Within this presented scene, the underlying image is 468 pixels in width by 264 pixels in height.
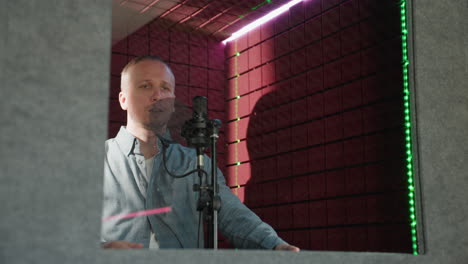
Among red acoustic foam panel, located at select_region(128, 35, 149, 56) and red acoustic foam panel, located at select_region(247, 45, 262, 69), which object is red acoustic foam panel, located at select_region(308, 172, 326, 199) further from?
red acoustic foam panel, located at select_region(128, 35, 149, 56)

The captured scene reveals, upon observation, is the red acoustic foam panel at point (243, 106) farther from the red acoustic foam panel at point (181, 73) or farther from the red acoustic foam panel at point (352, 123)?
the red acoustic foam panel at point (352, 123)

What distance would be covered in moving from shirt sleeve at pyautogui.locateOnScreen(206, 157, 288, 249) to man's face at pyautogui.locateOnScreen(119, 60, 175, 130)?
0.86 ft

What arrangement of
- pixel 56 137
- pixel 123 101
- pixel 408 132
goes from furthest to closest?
pixel 408 132
pixel 123 101
pixel 56 137

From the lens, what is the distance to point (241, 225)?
230cm

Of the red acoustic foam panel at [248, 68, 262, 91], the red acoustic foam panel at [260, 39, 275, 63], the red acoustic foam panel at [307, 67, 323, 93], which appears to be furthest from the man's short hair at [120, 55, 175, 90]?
the red acoustic foam panel at [307, 67, 323, 93]

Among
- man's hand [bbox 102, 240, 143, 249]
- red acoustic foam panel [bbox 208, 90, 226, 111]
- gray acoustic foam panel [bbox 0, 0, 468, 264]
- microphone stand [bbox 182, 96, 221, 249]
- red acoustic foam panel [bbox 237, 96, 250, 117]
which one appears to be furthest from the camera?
red acoustic foam panel [bbox 237, 96, 250, 117]

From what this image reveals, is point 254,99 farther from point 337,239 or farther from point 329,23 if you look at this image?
point 337,239

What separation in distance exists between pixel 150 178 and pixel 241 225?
0.44m

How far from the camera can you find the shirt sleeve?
7.32 ft

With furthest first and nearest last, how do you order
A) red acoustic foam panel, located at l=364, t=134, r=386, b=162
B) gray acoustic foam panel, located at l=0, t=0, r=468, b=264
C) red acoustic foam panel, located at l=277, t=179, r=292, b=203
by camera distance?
red acoustic foam panel, located at l=364, t=134, r=386, b=162
red acoustic foam panel, located at l=277, t=179, r=292, b=203
gray acoustic foam panel, located at l=0, t=0, r=468, b=264

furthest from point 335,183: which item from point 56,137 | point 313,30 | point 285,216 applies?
point 56,137

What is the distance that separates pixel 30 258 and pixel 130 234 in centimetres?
37

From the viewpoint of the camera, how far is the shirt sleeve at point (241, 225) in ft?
7.32

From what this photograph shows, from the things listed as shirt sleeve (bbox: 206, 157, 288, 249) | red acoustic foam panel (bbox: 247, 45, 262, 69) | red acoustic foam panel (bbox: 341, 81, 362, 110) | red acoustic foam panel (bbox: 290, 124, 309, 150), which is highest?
red acoustic foam panel (bbox: 247, 45, 262, 69)
